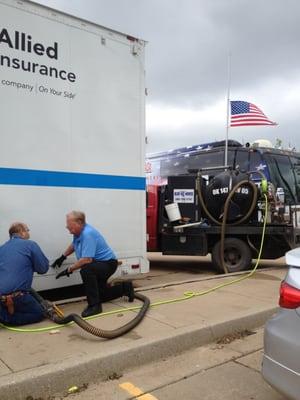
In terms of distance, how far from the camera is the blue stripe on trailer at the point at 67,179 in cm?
566

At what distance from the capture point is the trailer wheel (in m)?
9.38

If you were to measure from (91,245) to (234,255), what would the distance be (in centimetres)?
448

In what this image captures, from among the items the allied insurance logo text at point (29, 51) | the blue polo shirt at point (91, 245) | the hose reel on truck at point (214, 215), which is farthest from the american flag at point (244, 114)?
the blue polo shirt at point (91, 245)

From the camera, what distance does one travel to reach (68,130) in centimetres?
618

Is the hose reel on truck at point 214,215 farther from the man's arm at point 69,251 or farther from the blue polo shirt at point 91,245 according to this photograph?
the man's arm at point 69,251

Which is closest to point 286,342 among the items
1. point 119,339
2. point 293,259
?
point 293,259

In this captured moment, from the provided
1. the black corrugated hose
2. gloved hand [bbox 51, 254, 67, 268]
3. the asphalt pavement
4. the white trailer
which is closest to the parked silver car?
the asphalt pavement

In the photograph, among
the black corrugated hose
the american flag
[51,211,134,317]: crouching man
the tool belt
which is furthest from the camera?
the american flag

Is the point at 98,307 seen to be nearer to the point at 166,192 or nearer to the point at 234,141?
the point at 166,192

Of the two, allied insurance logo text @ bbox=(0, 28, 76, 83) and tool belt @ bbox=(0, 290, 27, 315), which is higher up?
allied insurance logo text @ bbox=(0, 28, 76, 83)

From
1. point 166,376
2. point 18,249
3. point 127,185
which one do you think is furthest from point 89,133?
point 166,376

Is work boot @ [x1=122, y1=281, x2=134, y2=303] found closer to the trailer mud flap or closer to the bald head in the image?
the bald head

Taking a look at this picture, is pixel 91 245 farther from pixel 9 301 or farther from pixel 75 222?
pixel 9 301

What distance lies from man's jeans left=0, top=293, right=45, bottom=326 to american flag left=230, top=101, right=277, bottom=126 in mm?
8732
